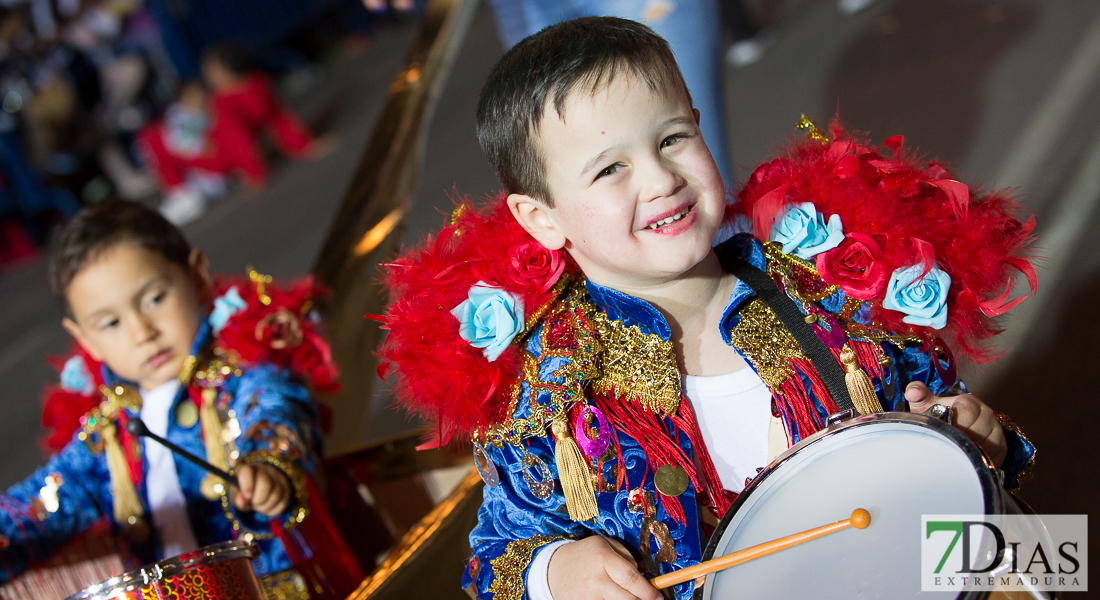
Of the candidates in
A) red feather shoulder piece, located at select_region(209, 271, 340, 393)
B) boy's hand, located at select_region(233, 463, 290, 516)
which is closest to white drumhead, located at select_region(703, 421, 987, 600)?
boy's hand, located at select_region(233, 463, 290, 516)

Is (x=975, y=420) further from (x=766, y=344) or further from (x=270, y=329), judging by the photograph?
(x=270, y=329)

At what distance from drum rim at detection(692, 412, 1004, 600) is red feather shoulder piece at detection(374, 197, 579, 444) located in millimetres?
275

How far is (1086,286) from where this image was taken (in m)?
1.46

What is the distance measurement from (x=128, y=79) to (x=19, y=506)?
4.36 meters

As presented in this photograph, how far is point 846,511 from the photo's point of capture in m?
0.69

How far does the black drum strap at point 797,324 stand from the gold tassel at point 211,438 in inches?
34.1

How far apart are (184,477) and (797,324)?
998mm

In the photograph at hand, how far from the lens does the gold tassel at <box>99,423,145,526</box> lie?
4.42 feet

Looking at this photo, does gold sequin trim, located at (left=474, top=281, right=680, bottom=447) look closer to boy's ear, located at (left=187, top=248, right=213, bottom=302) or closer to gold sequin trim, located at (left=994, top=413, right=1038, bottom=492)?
gold sequin trim, located at (left=994, top=413, right=1038, bottom=492)

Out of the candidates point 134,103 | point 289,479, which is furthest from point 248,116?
point 289,479

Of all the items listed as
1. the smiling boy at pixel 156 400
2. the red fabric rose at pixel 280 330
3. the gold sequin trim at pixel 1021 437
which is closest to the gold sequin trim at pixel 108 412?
the smiling boy at pixel 156 400

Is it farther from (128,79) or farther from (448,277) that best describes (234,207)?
(448,277)

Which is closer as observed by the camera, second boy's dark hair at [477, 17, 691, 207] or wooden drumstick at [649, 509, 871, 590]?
wooden drumstick at [649, 509, 871, 590]

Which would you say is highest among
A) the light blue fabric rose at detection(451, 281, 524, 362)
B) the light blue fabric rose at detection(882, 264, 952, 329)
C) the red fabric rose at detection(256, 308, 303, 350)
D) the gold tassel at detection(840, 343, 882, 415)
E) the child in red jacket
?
the child in red jacket
